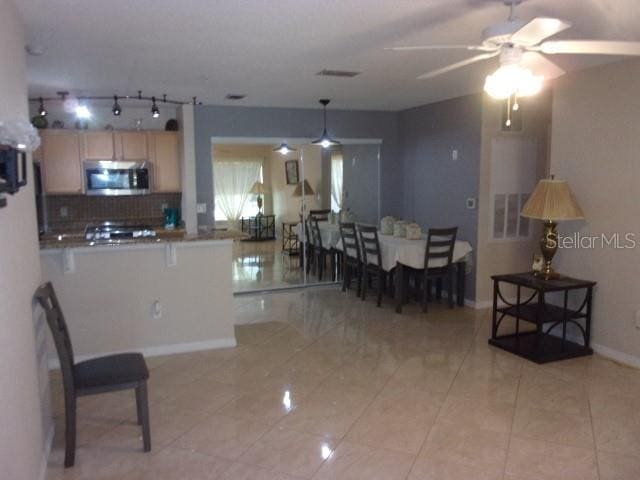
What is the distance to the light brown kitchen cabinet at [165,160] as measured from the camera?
21.2ft

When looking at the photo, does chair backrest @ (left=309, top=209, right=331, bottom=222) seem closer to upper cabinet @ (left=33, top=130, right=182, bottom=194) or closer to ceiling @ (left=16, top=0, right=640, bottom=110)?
upper cabinet @ (left=33, top=130, right=182, bottom=194)

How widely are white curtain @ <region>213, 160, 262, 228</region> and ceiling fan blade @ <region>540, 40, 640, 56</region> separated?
4.76 meters

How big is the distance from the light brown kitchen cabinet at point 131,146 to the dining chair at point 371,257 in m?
2.79

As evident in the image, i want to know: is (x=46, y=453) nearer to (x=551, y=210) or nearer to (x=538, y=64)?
(x=538, y=64)

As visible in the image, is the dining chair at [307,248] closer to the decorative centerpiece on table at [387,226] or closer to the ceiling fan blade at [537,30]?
the decorative centerpiece on table at [387,226]

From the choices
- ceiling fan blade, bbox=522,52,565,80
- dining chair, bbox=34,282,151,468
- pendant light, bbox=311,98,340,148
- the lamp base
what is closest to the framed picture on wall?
pendant light, bbox=311,98,340,148

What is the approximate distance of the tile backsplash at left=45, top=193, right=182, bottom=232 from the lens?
6395 mm

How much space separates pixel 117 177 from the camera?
20.6 feet

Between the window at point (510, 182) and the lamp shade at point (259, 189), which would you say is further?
the lamp shade at point (259, 189)

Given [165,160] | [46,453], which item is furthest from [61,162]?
[46,453]

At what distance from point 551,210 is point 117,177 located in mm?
4769

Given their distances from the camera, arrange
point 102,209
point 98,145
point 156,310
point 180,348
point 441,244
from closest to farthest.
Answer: point 156,310
point 180,348
point 441,244
point 98,145
point 102,209

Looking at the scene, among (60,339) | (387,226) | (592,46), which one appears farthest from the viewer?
(387,226)

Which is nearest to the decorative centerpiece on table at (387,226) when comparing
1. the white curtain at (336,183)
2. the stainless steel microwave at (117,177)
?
the white curtain at (336,183)
